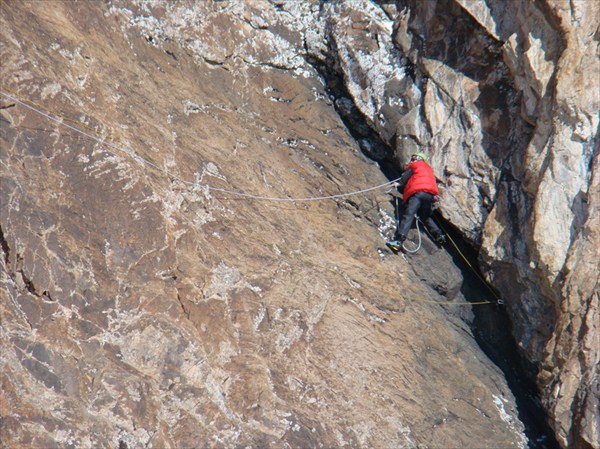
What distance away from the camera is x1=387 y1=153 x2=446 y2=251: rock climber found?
794 centimetres

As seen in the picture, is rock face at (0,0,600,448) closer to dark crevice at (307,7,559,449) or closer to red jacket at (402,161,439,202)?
dark crevice at (307,7,559,449)

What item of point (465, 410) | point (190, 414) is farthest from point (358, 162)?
point (190, 414)

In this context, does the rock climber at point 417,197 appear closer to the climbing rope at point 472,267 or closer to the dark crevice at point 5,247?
the climbing rope at point 472,267

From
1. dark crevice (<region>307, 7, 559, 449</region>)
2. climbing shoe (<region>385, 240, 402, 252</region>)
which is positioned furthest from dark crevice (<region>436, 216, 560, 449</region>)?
climbing shoe (<region>385, 240, 402, 252</region>)

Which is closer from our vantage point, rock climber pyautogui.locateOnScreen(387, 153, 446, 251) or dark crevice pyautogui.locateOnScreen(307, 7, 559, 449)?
dark crevice pyautogui.locateOnScreen(307, 7, 559, 449)

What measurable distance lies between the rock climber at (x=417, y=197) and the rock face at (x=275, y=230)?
0.24 metres

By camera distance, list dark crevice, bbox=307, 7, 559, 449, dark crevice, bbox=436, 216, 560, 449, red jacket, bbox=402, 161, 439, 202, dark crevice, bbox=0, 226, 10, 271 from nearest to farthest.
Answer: dark crevice, bbox=0, 226, 10, 271, dark crevice, bbox=436, 216, 560, 449, dark crevice, bbox=307, 7, 559, 449, red jacket, bbox=402, 161, 439, 202

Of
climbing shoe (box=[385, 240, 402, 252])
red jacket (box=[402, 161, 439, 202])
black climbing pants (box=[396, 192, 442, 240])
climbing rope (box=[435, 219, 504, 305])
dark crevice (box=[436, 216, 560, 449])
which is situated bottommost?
dark crevice (box=[436, 216, 560, 449])

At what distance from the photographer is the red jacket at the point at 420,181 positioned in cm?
791

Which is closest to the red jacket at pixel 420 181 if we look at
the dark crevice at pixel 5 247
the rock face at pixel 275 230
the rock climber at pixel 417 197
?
the rock climber at pixel 417 197

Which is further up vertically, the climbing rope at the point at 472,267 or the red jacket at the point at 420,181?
the red jacket at the point at 420,181

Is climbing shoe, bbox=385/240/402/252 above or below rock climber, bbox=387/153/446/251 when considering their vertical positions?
below

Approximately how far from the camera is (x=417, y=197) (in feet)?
26.2

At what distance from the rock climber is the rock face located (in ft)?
0.80
